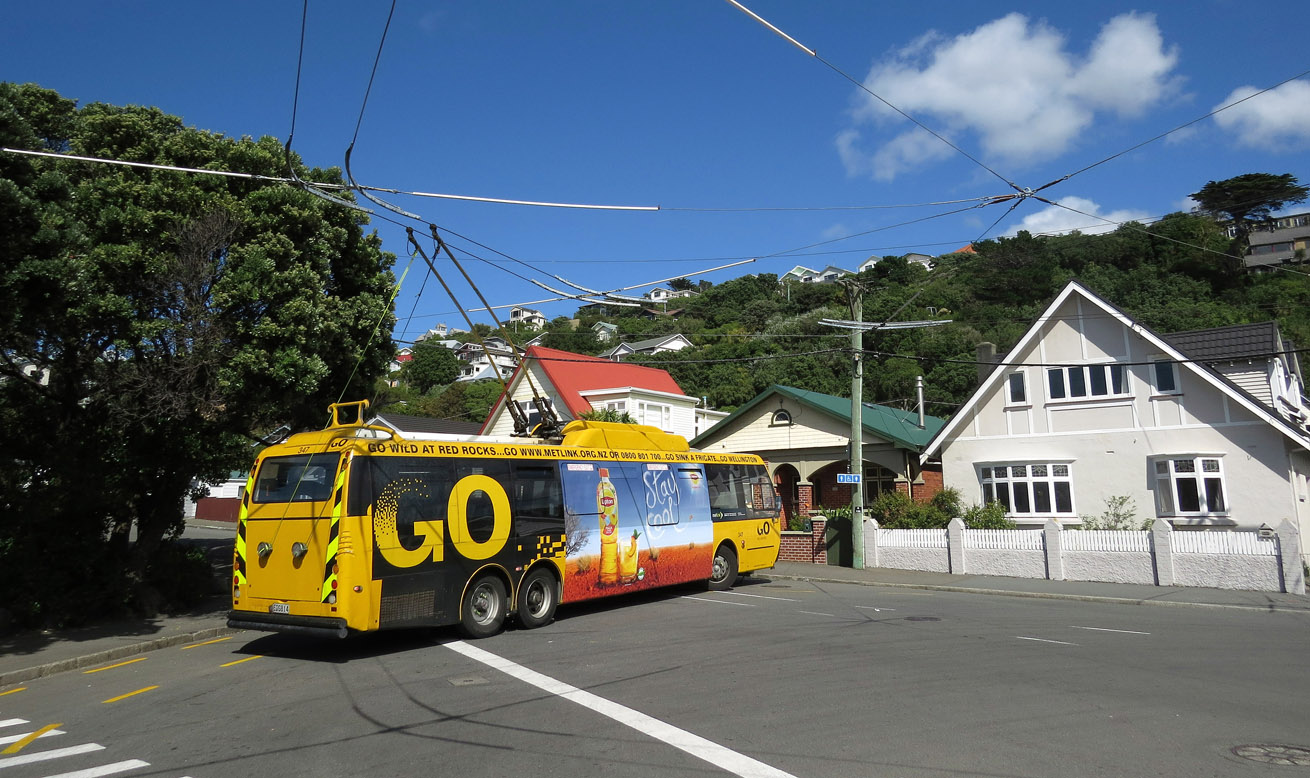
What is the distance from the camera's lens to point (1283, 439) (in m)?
20.7

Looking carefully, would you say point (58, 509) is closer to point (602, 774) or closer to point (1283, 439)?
point (602, 774)

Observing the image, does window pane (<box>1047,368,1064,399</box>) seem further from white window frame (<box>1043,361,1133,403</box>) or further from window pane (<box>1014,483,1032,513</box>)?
window pane (<box>1014,483,1032,513</box>)

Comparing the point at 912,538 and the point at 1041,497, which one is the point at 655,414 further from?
the point at 1041,497

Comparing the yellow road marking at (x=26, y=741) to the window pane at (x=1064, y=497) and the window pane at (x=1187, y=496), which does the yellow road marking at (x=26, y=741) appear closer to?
the window pane at (x=1064, y=497)

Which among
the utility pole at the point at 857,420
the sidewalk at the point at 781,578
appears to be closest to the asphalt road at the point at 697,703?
the sidewalk at the point at 781,578

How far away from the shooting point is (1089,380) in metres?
24.0

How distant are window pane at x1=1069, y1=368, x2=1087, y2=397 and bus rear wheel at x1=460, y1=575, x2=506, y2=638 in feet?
61.4

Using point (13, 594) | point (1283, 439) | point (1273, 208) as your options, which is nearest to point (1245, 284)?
point (1273, 208)

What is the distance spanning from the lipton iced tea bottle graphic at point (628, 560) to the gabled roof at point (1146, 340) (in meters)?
13.5

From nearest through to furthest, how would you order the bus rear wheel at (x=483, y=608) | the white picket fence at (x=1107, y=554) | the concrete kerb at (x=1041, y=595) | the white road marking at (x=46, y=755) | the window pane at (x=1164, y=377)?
the white road marking at (x=46, y=755) → the bus rear wheel at (x=483, y=608) → the concrete kerb at (x=1041, y=595) → the white picket fence at (x=1107, y=554) → the window pane at (x=1164, y=377)

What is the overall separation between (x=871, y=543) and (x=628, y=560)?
10.4 meters

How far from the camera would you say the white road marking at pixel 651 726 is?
19.5ft

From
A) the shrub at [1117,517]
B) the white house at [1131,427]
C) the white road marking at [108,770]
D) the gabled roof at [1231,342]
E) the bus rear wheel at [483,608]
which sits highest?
the gabled roof at [1231,342]

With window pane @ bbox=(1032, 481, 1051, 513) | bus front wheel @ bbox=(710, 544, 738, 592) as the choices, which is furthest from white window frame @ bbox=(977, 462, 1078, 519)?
bus front wheel @ bbox=(710, 544, 738, 592)
